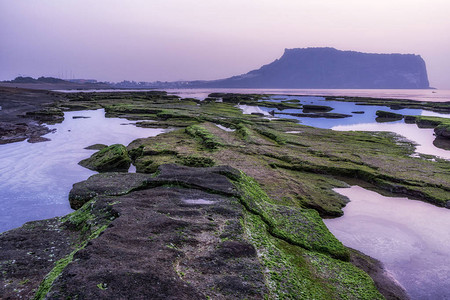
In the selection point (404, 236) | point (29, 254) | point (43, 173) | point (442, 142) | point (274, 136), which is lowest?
point (404, 236)

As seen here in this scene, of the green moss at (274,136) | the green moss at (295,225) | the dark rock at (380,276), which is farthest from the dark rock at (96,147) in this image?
the dark rock at (380,276)

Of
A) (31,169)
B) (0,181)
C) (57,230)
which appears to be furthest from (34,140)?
(57,230)

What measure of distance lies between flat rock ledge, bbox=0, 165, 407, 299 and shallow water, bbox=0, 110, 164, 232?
4.86 metres

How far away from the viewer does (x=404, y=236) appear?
34.4 feet

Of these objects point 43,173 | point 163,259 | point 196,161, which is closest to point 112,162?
point 43,173

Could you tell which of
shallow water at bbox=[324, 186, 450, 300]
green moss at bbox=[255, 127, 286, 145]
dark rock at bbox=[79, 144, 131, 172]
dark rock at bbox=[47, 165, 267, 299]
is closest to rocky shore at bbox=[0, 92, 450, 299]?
dark rock at bbox=[47, 165, 267, 299]

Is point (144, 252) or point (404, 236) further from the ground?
point (144, 252)

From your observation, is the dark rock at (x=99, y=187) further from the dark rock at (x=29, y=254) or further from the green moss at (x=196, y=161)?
the green moss at (x=196, y=161)

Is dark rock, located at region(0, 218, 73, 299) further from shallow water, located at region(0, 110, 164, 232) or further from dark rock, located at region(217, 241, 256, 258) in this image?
shallow water, located at region(0, 110, 164, 232)

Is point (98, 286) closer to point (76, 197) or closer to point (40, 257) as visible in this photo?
point (40, 257)

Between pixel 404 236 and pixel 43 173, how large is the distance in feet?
62.4

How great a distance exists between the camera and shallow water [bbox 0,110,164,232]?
11.9 meters

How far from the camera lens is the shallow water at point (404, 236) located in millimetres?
7965

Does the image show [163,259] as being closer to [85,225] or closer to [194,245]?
[194,245]
